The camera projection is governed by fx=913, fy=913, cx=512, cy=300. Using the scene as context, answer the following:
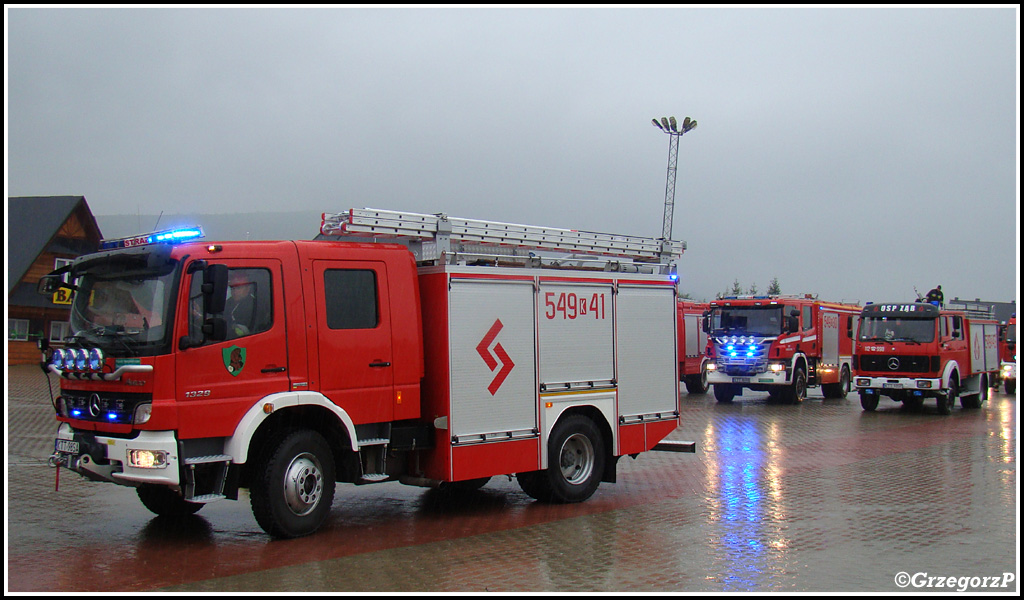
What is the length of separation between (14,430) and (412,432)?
12.0 m

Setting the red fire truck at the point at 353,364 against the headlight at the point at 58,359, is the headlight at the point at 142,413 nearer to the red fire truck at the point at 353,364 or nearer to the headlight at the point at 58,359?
the red fire truck at the point at 353,364

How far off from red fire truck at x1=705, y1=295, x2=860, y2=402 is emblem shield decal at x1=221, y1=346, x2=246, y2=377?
20.1 m

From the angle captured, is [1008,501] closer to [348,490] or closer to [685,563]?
[685,563]

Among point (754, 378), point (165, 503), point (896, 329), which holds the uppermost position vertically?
point (896, 329)

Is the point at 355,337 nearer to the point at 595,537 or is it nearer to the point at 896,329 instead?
the point at 595,537

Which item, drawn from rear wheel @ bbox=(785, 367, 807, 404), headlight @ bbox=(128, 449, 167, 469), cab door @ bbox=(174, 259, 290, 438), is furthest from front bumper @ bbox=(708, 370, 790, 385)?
headlight @ bbox=(128, 449, 167, 469)

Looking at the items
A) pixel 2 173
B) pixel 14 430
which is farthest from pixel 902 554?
pixel 14 430

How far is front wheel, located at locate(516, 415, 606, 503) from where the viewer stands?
9.77 m

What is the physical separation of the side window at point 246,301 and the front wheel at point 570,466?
341 cm

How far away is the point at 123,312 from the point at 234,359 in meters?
1.06

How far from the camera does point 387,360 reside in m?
8.60

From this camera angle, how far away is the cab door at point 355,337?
826 cm

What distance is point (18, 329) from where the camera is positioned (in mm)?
40469

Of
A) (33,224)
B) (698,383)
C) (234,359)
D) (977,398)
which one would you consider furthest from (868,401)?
(33,224)
